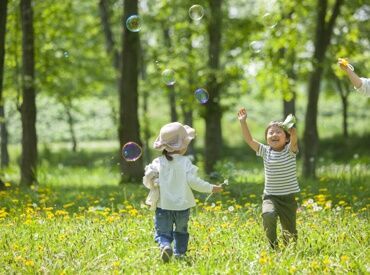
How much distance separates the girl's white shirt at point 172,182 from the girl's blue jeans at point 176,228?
10cm

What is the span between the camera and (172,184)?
5801 mm

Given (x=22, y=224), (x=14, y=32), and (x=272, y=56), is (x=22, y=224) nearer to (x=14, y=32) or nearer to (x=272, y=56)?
(x=272, y=56)

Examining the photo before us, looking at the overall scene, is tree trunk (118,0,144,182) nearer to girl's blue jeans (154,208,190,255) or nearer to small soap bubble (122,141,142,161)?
small soap bubble (122,141,142,161)

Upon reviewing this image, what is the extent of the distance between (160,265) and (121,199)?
181 inches

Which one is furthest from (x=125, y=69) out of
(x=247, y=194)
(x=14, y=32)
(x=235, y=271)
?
(x=235, y=271)

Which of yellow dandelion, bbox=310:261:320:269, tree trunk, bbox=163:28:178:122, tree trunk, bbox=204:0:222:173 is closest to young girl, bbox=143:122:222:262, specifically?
yellow dandelion, bbox=310:261:320:269

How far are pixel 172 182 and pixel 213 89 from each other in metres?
10.1

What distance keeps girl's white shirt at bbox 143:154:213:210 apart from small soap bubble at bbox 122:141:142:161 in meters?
1.57

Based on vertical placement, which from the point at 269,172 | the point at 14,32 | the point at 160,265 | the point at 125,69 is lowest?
the point at 160,265

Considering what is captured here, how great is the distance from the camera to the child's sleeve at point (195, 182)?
5.68m


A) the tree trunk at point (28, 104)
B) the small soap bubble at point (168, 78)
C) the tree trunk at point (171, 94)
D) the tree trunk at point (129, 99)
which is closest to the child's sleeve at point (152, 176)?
the small soap bubble at point (168, 78)

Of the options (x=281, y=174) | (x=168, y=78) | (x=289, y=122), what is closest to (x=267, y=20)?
(x=168, y=78)

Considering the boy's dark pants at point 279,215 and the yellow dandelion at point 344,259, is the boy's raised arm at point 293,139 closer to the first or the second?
the boy's dark pants at point 279,215

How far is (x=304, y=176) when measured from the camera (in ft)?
46.6
